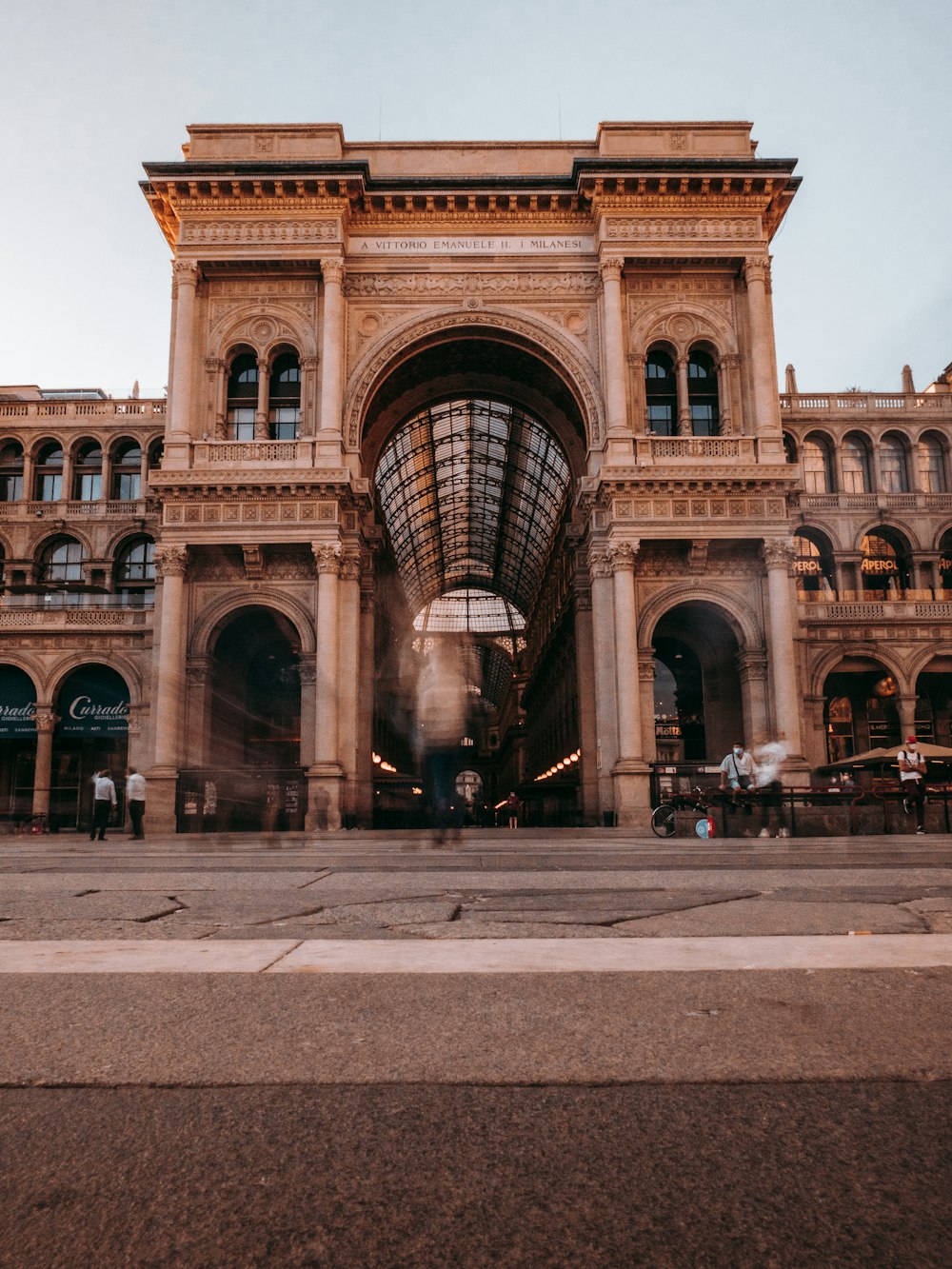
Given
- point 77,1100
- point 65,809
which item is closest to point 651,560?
point 65,809

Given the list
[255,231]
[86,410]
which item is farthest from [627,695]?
[86,410]

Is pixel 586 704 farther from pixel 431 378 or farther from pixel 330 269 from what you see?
pixel 330 269

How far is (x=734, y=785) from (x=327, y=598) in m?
13.8

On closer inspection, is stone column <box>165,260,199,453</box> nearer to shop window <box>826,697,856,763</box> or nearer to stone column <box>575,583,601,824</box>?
stone column <box>575,583,601,824</box>

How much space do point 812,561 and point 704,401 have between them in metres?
11.5

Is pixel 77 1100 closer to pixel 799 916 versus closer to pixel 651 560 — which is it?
pixel 799 916

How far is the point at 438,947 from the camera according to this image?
13.3 feet

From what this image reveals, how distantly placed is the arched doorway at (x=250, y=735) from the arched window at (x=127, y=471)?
11.8m

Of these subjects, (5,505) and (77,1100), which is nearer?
(77,1100)

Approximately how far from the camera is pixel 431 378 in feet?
115

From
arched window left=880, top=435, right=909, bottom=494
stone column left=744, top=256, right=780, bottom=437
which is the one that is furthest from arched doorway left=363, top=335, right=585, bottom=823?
arched window left=880, top=435, right=909, bottom=494

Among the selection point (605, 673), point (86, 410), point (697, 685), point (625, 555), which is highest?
point (86, 410)

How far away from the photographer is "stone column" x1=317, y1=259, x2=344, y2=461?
29469 mm

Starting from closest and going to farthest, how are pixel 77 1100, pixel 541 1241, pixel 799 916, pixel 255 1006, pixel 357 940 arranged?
1. pixel 541 1241
2. pixel 77 1100
3. pixel 255 1006
4. pixel 357 940
5. pixel 799 916
